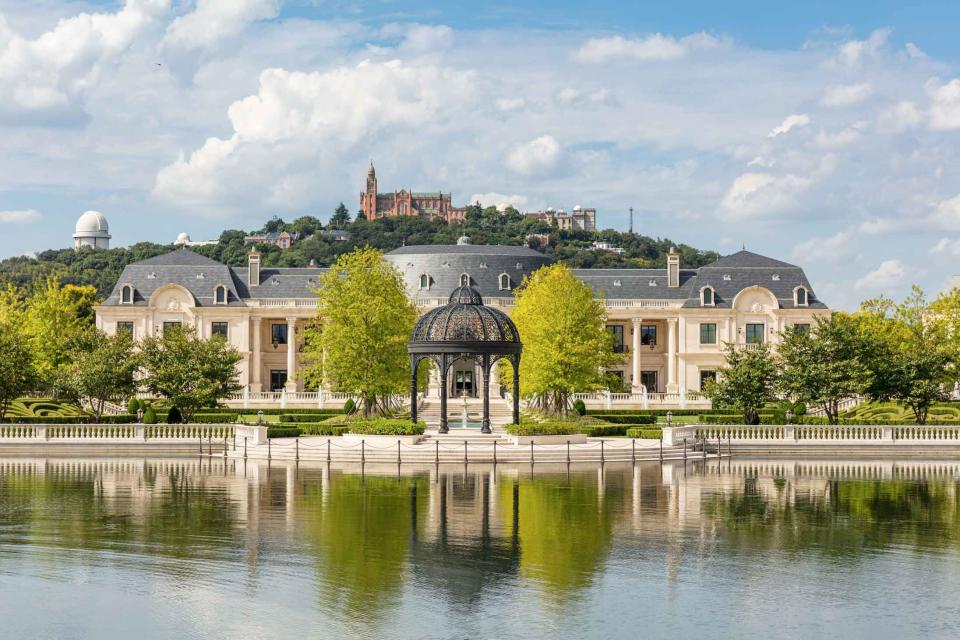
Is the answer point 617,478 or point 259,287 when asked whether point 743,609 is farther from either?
point 259,287

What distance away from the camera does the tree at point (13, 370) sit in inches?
2265

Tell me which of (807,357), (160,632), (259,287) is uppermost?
(259,287)

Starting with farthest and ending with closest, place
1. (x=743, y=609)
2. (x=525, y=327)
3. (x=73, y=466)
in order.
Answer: (x=525, y=327), (x=73, y=466), (x=743, y=609)

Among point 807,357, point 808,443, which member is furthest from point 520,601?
point 807,357

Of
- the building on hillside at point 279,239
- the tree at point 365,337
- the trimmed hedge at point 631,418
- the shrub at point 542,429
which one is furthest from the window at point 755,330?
the building on hillside at point 279,239

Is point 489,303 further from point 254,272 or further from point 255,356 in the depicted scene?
point 254,272

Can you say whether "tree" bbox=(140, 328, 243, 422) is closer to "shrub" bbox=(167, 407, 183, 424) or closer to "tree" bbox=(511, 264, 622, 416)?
"shrub" bbox=(167, 407, 183, 424)

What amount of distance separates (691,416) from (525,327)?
1258cm

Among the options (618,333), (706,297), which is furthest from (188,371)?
(618,333)

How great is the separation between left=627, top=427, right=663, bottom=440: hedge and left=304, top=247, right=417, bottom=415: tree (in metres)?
14.7

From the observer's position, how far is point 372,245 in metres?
164

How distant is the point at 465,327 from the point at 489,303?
43.4 m

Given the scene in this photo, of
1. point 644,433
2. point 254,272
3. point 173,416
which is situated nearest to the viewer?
point 644,433

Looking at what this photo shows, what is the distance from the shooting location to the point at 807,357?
57969 mm
